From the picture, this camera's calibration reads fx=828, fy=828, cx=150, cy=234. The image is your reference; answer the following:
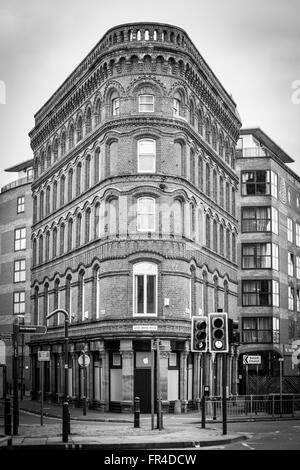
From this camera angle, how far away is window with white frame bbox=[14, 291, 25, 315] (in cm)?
5166

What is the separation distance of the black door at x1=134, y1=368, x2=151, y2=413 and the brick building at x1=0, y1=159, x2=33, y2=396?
1763 cm

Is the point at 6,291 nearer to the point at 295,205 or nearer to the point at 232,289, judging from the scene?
the point at 232,289

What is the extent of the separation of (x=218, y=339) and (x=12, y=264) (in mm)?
32641

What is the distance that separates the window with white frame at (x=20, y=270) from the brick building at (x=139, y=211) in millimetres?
10925

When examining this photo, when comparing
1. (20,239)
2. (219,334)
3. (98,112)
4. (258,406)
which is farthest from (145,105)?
(20,239)

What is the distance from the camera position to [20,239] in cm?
5291

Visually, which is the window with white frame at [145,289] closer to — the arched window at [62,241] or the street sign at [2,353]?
the arched window at [62,241]

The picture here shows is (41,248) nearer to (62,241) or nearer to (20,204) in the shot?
(62,241)

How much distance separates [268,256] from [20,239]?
16.0 metres

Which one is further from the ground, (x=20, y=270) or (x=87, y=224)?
(x=87, y=224)

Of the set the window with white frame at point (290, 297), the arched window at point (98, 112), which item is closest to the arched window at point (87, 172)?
the arched window at point (98, 112)

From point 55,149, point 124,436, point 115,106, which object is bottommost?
point 124,436

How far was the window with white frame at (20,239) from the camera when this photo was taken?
52466 millimetres

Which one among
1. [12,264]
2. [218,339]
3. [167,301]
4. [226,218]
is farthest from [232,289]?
[218,339]
